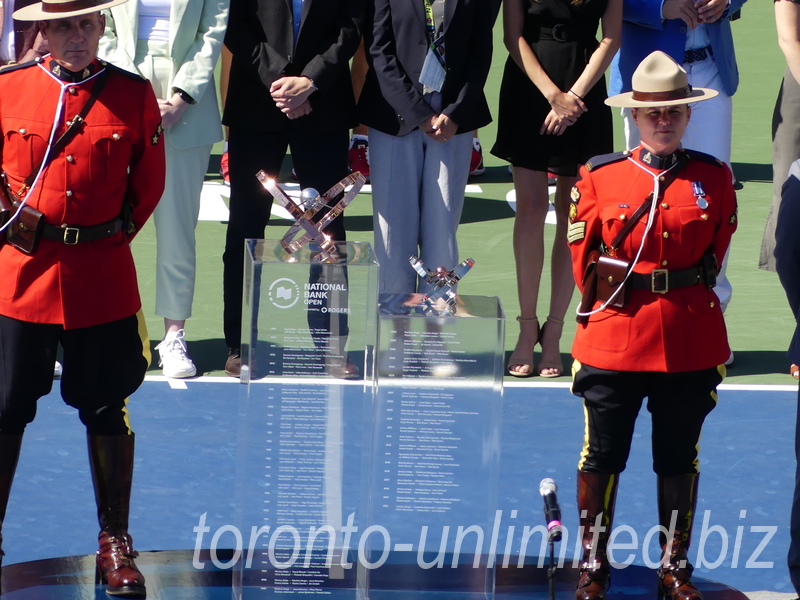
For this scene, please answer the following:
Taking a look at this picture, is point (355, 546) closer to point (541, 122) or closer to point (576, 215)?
point (576, 215)

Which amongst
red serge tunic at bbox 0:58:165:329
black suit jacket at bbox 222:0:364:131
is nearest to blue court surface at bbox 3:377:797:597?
red serge tunic at bbox 0:58:165:329

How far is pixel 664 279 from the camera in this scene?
441 centimetres

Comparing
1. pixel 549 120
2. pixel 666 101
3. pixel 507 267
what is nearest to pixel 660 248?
pixel 666 101

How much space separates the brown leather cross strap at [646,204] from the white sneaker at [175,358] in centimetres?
296

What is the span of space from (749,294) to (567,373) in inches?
75.5

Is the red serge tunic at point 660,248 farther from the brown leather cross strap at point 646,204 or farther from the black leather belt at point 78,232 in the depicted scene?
the black leather belt at point 78,232

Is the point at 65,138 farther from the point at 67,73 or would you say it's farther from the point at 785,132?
the point at 785,132

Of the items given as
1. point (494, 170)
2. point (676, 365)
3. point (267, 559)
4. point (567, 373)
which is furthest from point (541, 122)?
point (494, 170)

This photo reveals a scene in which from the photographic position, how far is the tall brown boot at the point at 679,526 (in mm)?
4512

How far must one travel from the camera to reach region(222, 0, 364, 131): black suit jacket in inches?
251

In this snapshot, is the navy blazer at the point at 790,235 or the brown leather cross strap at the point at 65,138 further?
the brown leather cross strap at the point at 65,138

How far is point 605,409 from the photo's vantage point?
447cm

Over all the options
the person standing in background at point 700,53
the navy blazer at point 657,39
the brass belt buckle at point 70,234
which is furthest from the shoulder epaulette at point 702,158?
the navy blazer at point 657,39

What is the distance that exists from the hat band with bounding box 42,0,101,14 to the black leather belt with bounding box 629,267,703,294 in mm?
2022
